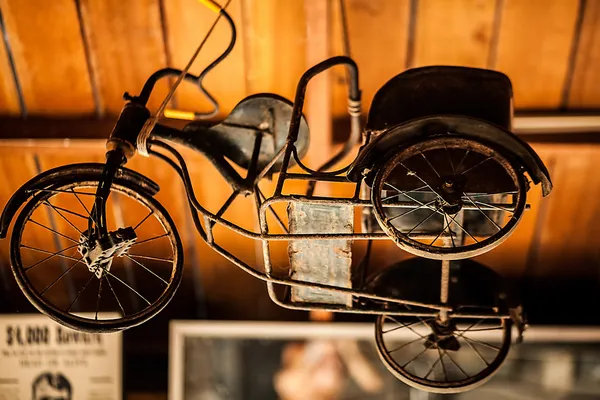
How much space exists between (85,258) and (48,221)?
1360mm

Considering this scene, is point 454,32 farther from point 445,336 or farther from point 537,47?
point 445,336

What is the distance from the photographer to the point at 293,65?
97.4 inches

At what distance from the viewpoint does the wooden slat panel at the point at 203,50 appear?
242cm

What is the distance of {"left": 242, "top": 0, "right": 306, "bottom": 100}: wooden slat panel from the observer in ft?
7.88

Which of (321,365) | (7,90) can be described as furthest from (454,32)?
(7,90)

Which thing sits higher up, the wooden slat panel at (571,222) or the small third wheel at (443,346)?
the wooden slat panel at (571,222)

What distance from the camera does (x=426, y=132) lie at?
149cm

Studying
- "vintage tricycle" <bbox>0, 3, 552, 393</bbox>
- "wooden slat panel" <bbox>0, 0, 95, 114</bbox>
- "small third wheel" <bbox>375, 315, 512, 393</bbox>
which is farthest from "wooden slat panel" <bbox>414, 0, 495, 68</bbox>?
"wooden slat panel" <bbox>0, 0, 95, 114</bbox>

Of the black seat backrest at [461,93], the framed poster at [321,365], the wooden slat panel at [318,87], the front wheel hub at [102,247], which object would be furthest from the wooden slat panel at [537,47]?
the front wheel hub at [102,247]

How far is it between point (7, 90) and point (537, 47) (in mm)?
2149

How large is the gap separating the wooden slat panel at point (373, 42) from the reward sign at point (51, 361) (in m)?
1.46

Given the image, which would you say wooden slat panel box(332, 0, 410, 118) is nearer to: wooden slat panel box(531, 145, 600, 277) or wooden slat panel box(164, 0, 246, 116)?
wooden slat panel box(164, 0, 246, 116)

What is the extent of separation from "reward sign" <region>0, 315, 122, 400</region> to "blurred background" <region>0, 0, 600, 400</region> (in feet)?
2.09

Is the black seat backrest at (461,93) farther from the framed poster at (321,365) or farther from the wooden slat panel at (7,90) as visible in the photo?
the wooden slat panel at (7,90)
